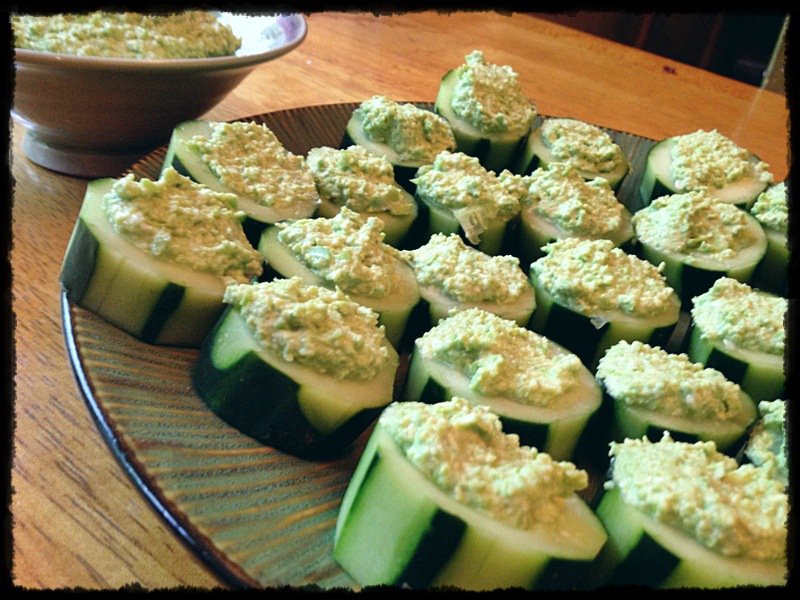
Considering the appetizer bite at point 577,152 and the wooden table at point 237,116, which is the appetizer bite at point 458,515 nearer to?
the wooden table at point 237,116

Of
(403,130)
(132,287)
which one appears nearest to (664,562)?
(132,287)

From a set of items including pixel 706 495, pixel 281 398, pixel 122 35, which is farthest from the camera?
pixel 122 35

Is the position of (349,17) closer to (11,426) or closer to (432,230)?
(432,230)

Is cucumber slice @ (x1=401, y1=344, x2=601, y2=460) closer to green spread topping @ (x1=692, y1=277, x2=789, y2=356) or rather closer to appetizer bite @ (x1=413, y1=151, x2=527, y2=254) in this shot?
green spread topping @ (x1=692, y1=277, x2=789, y2=356)

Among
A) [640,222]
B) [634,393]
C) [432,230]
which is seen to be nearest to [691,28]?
[640,222]

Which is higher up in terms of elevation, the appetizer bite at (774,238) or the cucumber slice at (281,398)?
the appetizer bite at (774,238)

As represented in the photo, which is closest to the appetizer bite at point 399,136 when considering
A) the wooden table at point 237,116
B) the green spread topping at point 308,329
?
the wooden table at point 237,116

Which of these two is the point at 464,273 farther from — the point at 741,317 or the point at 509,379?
the point at 741,317
